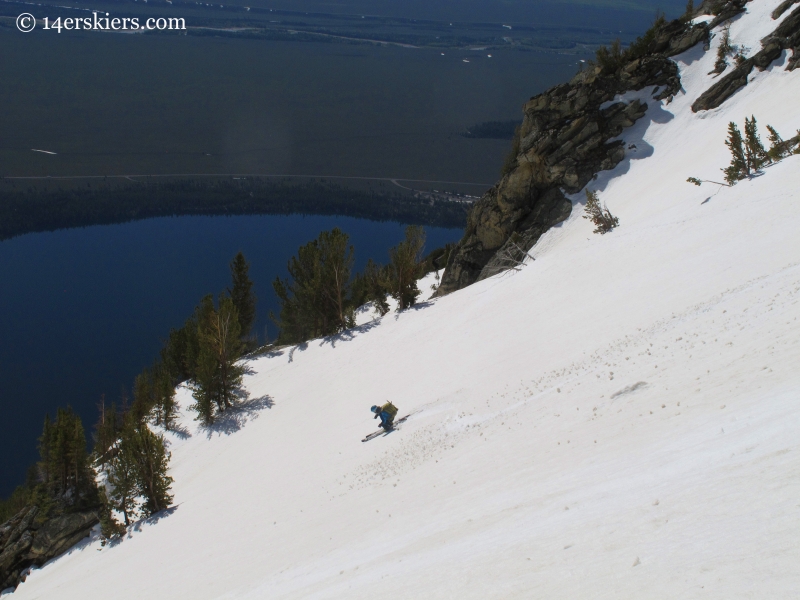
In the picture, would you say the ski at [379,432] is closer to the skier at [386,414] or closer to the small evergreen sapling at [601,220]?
the skier at [386,414]

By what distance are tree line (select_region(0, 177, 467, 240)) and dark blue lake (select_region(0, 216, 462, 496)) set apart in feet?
11.2

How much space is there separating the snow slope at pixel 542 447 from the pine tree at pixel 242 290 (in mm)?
16664

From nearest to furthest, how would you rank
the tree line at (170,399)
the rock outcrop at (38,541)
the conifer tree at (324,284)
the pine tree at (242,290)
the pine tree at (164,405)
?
the tree line at (170,399)
the rock outcrop at (38,541)
the pine tree at (164,405)
the conifer tree at (324,284)
the pine tree at (242,290)

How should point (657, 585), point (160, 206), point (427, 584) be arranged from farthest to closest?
point (160, 206) → point (427, 584) → point (657, 585)

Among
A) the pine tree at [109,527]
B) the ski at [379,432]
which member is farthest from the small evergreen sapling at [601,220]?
the pine tree at [109,527]

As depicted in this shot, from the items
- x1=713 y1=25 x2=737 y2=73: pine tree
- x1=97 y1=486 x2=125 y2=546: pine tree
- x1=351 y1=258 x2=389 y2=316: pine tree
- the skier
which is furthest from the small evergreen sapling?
x1=97 y1=486 x2=125 y2=546: pine tree

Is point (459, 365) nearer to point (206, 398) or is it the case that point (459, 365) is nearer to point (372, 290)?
point (206, 398)

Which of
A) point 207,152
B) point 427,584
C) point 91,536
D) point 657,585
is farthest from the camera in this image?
point 207,152

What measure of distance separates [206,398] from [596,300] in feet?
65.6

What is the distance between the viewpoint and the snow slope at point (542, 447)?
7.48m

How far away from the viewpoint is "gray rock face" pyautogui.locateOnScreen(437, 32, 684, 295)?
41969mm

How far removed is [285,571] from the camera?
12656 millimetres

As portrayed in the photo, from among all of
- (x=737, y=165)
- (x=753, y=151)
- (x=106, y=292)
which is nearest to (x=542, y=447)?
(x=737, y=165)

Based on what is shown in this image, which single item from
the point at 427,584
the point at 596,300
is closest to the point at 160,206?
the point at 596,300
